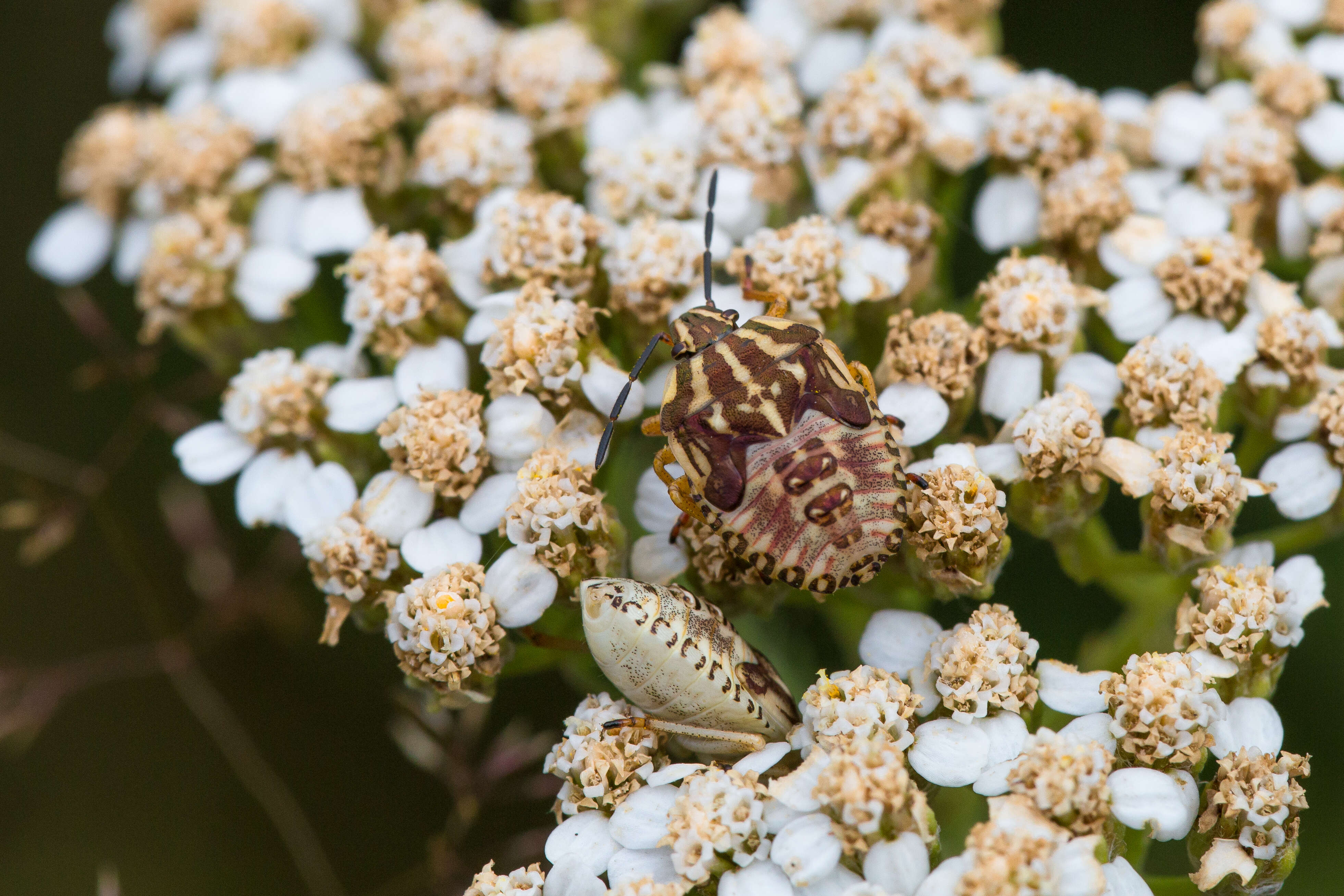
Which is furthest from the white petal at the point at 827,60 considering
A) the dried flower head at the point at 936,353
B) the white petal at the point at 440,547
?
the white petal at the point at 440,547

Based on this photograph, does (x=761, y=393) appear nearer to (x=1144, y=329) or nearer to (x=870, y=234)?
(x=870, y=234)

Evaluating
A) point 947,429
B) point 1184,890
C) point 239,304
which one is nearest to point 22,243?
point 239,304

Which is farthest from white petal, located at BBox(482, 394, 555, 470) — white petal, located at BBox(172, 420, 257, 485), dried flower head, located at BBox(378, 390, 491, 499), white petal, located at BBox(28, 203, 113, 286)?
white petal, located at BBox(28, 203, 113, 286)

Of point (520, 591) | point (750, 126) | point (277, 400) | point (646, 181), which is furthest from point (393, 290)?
point (750, 126)

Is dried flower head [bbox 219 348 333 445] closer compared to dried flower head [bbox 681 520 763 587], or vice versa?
dried flower head [bbox 681 520 763 587]

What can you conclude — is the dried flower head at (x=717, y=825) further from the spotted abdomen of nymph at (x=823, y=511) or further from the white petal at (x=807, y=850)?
the spotted abdomen of nymph at (x=823, y=511)

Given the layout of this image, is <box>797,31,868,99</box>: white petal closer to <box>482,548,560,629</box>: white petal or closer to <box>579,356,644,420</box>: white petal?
<box>579,356,644,420</box>: white petal
